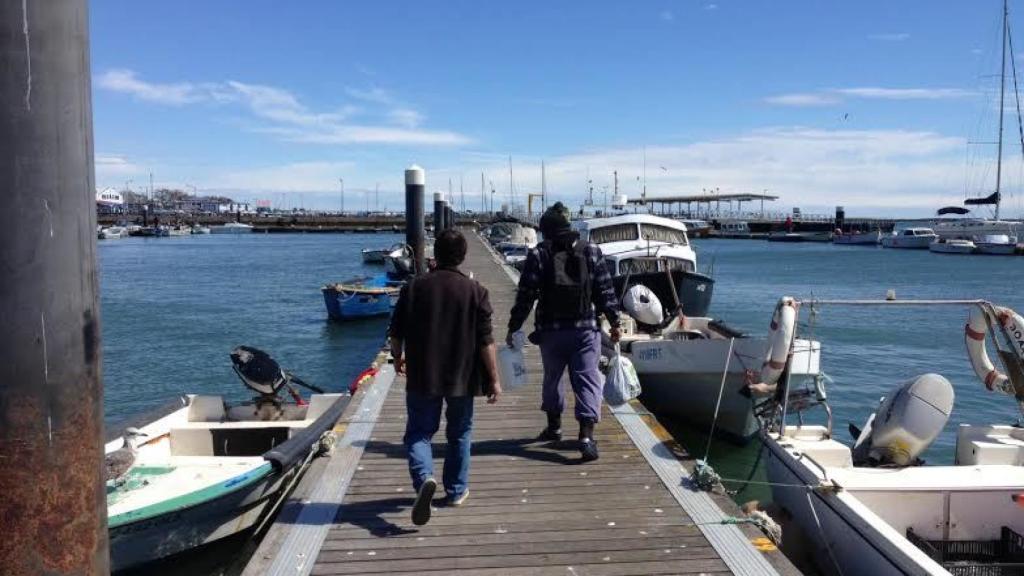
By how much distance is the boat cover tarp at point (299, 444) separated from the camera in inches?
291

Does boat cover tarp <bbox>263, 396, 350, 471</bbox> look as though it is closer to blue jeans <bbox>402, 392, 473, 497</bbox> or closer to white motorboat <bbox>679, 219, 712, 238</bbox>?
blue jeans <bbox>402, 392, 473, 497</bbox>

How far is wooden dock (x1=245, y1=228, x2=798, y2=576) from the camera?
4473 millimetres

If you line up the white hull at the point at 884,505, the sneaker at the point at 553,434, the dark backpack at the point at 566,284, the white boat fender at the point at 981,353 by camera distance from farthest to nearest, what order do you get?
the white boat fender at the point at 981,353, the sneaker at the point at 553,434, the dark backpack at the point at 566,284, the white hull at the point at 884,505

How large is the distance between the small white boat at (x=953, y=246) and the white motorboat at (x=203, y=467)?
7371 cm

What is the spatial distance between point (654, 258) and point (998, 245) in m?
64.6

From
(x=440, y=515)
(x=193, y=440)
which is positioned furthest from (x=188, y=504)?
(x=440, y=515)

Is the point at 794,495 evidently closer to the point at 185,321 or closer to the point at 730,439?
the point at 730,439

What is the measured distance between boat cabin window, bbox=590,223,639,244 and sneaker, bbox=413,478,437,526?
13523 mm

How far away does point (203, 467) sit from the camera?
754 cm

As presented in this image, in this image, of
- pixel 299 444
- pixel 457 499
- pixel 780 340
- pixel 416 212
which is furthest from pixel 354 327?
pixel 457 499

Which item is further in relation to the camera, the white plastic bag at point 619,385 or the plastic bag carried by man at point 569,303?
the white plastic bag at point 619,385

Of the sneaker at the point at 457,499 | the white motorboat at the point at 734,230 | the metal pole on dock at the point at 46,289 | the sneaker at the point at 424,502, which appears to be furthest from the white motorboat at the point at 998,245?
the metal pole on dock at the point at 46,289

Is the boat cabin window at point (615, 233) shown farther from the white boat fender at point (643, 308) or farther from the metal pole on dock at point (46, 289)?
the metal pole on dock at point (46, 289)

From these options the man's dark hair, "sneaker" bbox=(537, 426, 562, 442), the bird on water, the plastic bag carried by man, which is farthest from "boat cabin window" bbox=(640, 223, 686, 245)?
the man's dark hair
